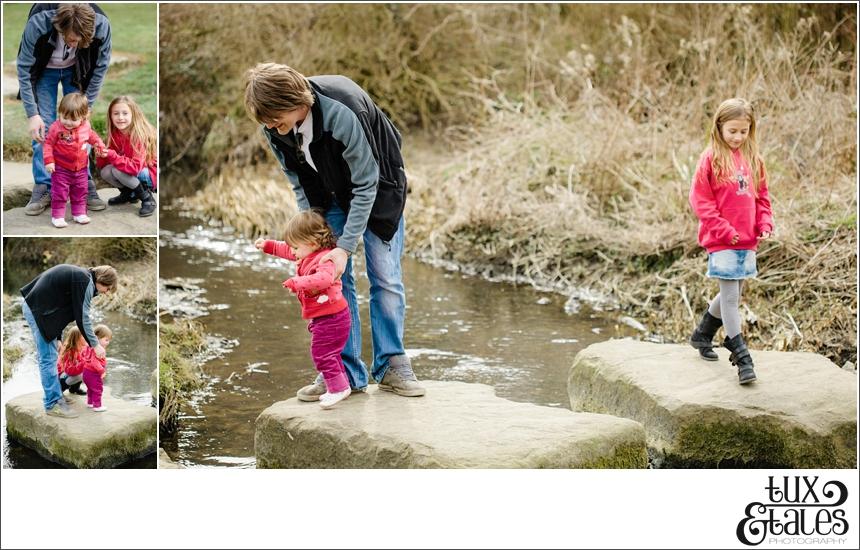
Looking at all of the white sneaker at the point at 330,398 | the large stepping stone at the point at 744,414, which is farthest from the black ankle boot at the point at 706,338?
the white sneaker at the point at 330,398

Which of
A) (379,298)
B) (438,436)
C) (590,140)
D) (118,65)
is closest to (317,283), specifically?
(379,298)

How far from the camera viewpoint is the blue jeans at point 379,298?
445cm

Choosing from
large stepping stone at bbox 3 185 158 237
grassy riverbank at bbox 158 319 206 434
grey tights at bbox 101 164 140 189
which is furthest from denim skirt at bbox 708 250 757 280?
grassy riverbank at bbox 158 319 206 434

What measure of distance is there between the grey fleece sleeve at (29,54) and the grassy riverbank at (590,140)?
449 cm

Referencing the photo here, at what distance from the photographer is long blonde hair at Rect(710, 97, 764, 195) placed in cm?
490

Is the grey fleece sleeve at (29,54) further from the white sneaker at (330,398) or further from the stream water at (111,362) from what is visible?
the white sneaker at (330,398)

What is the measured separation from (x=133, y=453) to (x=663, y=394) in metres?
2.37

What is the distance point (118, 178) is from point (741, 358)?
293 cm

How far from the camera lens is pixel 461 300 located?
8445mm

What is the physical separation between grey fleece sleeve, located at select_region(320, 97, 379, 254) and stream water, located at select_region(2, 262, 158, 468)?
1.04 meters

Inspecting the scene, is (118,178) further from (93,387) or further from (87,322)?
(93,387)

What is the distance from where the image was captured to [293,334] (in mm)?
7219

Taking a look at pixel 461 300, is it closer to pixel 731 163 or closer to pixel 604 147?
pixel 604 147

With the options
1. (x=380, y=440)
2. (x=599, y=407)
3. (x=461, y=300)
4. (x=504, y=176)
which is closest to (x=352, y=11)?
(x=504, y=176)
